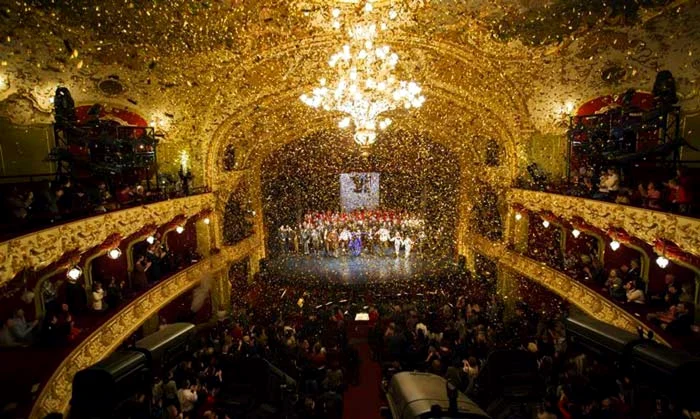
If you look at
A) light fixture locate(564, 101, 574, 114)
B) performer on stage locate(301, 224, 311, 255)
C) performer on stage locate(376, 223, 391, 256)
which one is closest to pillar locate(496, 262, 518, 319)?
performer on stage locate(376, 223, 391, 256)

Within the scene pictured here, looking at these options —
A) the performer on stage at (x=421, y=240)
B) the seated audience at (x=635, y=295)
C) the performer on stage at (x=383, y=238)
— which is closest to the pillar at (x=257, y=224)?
the performer on stage at (x=383, y=238)

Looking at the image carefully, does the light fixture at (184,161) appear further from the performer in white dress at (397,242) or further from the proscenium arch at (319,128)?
the performer in white dress at (397,242)

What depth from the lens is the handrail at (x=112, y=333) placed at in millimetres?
5498

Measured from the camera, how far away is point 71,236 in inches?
255

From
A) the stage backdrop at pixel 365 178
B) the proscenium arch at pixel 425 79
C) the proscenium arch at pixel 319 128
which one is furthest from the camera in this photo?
the stage backdrop at pixel 365 178

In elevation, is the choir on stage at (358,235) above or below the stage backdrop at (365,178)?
below

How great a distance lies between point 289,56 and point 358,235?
830 cm

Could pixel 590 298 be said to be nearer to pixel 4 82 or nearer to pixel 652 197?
pixel 652 197

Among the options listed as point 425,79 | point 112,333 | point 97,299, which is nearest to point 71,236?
point 97,299

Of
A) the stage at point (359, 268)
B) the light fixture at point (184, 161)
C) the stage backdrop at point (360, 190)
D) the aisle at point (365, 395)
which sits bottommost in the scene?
the aisle at point (365, 395)

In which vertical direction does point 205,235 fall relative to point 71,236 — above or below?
below

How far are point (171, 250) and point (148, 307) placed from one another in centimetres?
377

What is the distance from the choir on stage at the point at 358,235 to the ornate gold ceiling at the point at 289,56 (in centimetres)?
473

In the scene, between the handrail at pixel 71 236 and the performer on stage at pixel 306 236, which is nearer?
the handrail at pixel 71 236
